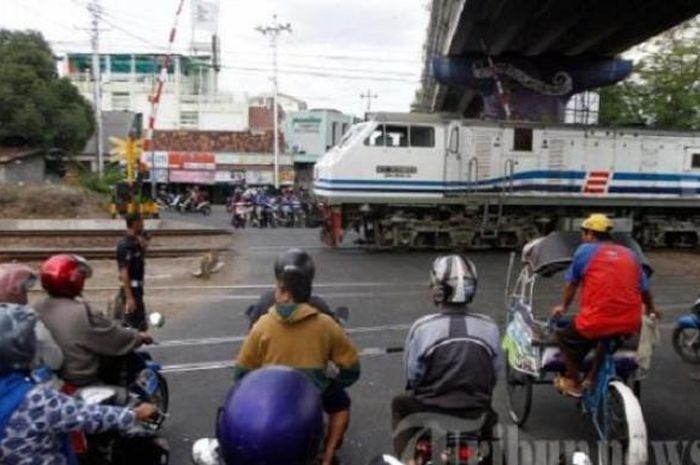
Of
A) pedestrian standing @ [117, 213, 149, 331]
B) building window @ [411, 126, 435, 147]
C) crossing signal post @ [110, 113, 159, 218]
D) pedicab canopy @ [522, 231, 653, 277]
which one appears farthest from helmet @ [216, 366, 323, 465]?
building window @ [411, 126, 435, 147]

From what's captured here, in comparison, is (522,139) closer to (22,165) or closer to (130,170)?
(130,170)

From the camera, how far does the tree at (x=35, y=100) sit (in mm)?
37500

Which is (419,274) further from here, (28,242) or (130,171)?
(28,242)

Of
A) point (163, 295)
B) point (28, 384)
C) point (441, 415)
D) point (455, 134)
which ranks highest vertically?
point (455, 134)

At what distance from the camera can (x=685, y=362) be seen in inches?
328

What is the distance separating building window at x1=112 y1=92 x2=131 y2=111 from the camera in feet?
256

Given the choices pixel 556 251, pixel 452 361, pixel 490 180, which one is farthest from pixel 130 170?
pixel 452 361

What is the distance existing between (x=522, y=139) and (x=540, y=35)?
442 centimetres

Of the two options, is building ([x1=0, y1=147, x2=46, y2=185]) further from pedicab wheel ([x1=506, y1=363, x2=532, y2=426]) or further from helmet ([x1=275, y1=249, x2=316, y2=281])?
helmet ([x1=275, y1=249, x2=316, y2=281])

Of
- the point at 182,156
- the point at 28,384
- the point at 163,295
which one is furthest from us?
the point at 182,156

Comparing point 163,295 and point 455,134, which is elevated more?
point 455,134

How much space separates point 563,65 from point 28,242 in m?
16.2

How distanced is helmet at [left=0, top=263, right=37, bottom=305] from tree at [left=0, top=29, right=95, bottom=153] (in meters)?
36.0

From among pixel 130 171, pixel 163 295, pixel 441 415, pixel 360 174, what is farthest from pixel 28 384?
pixel 130 171
